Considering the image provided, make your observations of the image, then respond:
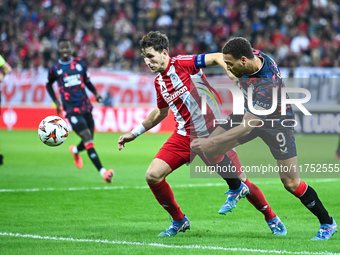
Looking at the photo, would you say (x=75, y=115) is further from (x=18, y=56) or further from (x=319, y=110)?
(x=18, y=56)

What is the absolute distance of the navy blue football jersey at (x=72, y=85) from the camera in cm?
1163

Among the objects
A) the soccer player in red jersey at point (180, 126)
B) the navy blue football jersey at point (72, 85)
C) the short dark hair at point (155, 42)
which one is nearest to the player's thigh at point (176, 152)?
the soccer player in red jersey at point (180, 126)

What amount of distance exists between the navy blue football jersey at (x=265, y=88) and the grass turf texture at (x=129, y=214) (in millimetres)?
1249

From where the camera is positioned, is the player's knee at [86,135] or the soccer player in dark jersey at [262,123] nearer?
the soccer player in dark jersey at [262,123]

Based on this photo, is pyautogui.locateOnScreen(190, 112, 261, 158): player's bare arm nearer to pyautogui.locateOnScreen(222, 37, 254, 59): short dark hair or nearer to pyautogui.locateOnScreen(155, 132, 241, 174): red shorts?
pyautogui.locateOnScreen(222, 37, 254, 59): short dark hair

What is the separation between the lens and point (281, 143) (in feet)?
20.2

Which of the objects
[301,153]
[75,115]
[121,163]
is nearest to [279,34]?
[301,153]

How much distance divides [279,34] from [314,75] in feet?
9.56

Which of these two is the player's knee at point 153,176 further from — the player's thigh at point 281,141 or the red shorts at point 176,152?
the player's thigh at point 281,141

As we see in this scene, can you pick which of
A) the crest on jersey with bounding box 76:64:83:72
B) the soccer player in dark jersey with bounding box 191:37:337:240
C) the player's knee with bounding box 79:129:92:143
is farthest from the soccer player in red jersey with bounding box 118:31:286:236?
the crest on jersey with bounding box 76:64:83:72

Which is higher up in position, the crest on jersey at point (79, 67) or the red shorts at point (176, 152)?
the red shorts at point (176, 152)

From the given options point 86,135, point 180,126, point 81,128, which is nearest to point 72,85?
point 81,128

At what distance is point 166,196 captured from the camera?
6570 millimetres

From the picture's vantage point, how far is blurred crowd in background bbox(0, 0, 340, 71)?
22703mm
